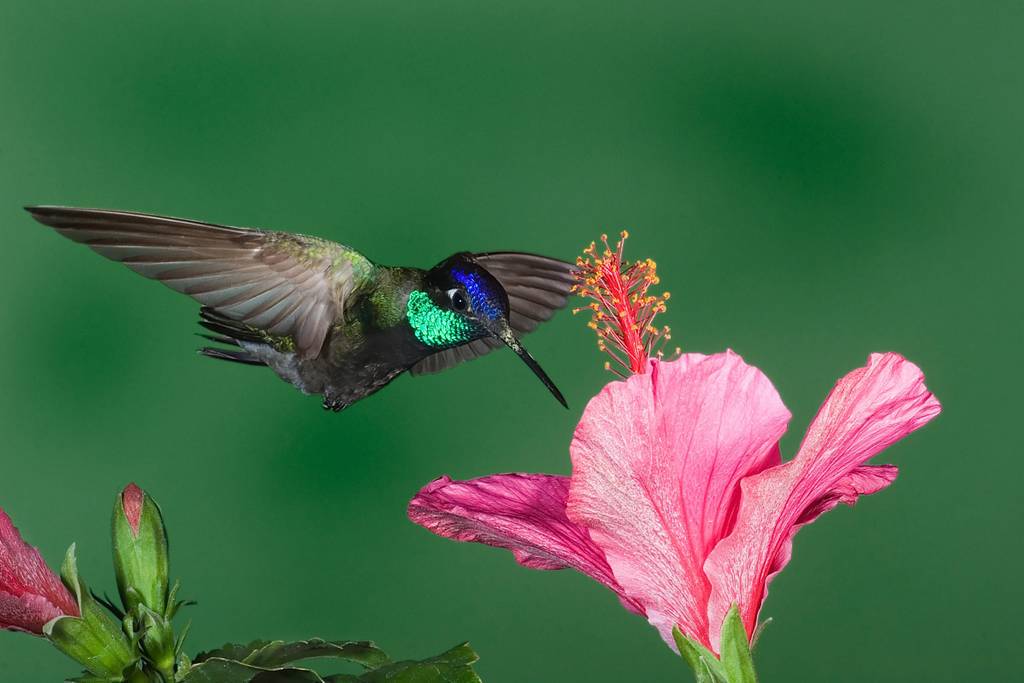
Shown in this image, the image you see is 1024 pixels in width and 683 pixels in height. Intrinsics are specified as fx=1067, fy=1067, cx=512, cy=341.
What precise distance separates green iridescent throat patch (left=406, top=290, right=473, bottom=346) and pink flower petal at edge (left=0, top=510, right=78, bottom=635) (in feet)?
1.02

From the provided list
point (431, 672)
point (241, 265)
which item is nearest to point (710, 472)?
point (431, 672)

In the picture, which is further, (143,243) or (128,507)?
(143,243)

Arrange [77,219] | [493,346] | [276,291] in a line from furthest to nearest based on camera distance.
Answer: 1. [493,346]
2. [276,291]
3. [77,219]

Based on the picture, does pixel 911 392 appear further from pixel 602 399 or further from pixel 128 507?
pixel 128 507

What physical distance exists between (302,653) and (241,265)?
32 cm

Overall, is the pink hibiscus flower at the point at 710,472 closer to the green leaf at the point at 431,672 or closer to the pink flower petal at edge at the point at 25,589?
the green leaf at the point at 431,672

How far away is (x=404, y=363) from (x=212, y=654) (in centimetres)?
31

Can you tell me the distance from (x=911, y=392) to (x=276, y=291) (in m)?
0.50

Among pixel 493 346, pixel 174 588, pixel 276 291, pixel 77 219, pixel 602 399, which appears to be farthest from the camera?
pixel 493 346

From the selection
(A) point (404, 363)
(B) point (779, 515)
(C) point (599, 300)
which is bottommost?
(B) point (779, 515)

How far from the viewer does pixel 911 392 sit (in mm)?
403

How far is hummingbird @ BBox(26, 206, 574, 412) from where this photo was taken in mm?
678

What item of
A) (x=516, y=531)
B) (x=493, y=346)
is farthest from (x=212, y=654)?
(x=493, y=346)

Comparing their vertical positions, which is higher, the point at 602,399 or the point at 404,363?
the point at 404,363
